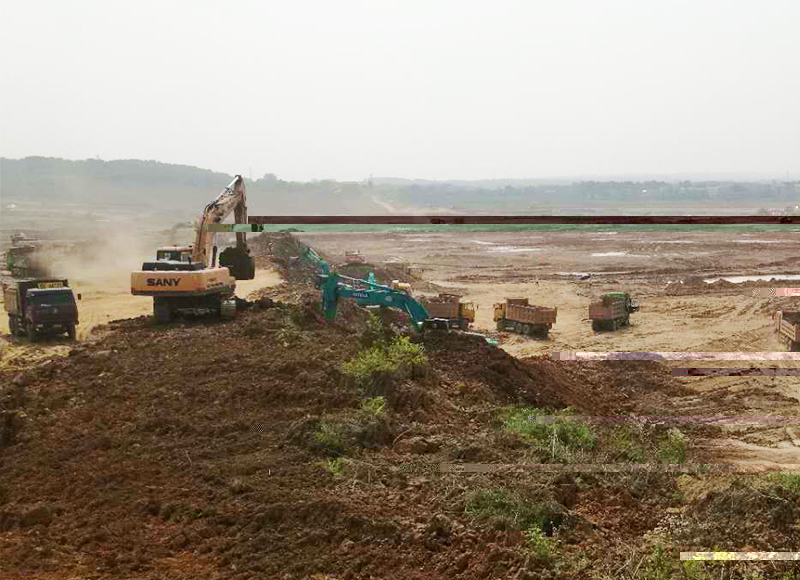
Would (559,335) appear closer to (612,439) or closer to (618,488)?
(612,439)

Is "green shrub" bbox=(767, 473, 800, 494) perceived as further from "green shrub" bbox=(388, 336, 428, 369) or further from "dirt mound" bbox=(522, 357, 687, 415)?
"dirt mound" bbox=(522, 357, 687, 415)

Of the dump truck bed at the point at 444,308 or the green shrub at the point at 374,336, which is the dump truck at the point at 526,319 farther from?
the green shrub at the point at 374,336

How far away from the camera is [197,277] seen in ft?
68.3

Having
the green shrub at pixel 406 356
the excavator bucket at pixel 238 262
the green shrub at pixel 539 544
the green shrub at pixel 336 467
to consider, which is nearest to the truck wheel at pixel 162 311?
the excavator bucket at pixel 238 262

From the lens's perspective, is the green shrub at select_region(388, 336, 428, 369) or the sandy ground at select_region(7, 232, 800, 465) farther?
the sandy ground at select_region(7, 232, 800, 465)

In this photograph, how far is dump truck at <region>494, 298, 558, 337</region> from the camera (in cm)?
2698

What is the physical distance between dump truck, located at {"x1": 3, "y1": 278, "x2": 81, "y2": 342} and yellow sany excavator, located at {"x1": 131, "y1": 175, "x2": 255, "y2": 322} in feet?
7.44

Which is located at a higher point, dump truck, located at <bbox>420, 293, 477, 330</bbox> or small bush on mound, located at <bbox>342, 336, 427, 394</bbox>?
small bush on mound, located at <bbox>342, 336, 427, 394</bbox>

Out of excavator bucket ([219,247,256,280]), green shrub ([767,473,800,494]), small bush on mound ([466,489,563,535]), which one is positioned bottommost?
small bush on mound ([466,489,563,535])

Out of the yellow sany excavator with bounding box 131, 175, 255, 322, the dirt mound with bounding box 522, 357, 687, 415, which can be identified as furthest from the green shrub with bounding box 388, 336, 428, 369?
the yellow sany excavator with bounding box 131, 175, 255, 322

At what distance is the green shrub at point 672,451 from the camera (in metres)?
9.41

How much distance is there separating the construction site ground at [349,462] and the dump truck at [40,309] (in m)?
0.76

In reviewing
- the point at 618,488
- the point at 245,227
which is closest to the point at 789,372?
the point at 245,227

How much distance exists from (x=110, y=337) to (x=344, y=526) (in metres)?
14.3
